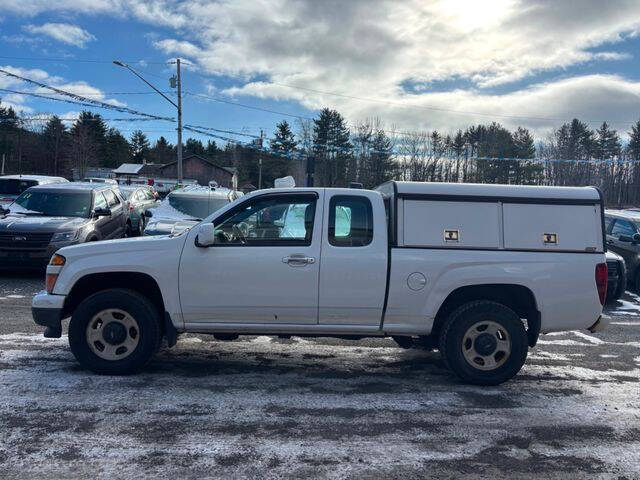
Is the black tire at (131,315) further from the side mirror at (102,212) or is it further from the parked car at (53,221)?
the side mirror at (102,212)

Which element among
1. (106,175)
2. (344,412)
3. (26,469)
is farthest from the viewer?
(106,175)

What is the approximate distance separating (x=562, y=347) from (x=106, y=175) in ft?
250

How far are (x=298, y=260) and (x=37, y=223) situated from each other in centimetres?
734

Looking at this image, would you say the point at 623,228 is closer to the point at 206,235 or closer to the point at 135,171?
the point at 206,235

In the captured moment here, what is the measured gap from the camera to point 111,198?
492 inches

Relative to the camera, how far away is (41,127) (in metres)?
75.9

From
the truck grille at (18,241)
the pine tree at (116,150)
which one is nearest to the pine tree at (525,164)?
→ the truck grille at (18,241)

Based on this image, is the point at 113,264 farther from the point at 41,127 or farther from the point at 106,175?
the point at 41,127

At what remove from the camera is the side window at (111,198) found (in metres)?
12.2

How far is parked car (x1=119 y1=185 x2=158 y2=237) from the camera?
46.3 feet

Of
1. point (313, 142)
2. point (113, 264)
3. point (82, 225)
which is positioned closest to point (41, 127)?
point (313, 142)

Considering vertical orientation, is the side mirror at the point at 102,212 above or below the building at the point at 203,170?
below

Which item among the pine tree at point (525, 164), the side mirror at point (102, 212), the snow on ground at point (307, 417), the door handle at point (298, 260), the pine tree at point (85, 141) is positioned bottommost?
the snow on ground at point (307, 417)

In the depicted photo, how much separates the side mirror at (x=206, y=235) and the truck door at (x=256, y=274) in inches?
4.1
